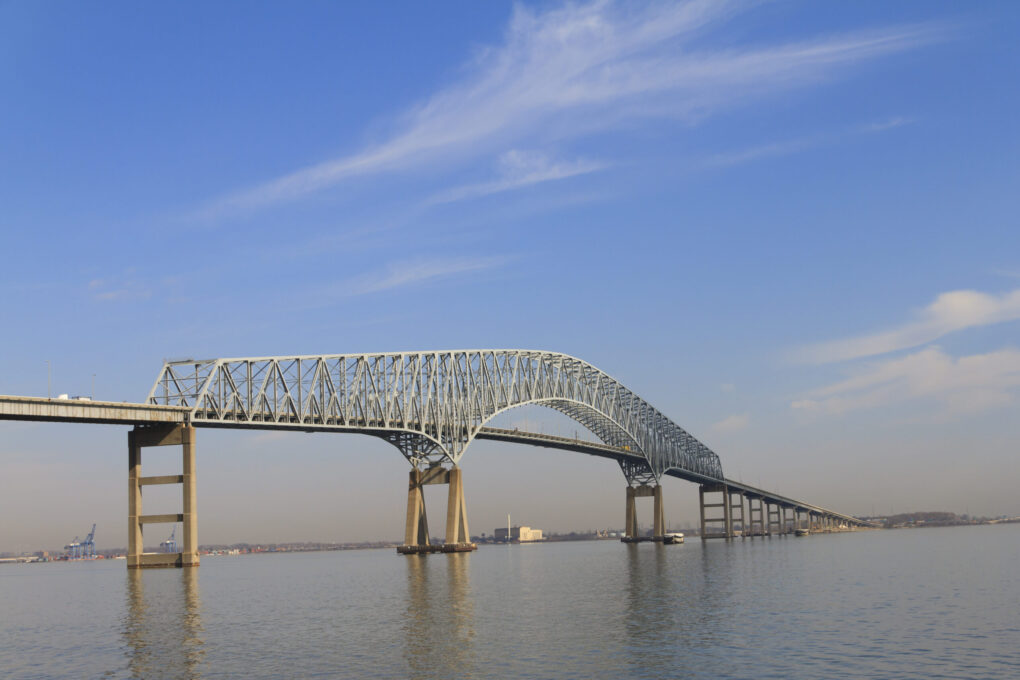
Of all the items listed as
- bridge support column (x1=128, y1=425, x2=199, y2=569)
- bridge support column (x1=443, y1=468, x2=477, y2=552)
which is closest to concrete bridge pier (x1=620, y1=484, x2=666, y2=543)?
bridge support column (x1=443, y1=468, x2=477, y2=552)

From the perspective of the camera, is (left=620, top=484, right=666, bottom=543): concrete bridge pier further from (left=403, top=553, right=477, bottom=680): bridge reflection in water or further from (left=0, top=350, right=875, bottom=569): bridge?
(left=403, top=553, right=477, bottom=680): bridge reflection in water

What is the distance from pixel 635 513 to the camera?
624ft

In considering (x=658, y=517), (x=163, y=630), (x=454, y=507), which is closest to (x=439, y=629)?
(x=163, y=630)

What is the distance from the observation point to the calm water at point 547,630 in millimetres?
30984

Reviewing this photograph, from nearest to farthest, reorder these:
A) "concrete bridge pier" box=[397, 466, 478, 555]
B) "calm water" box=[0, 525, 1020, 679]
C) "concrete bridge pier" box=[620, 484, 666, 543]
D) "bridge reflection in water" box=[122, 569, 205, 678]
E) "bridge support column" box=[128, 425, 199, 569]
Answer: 1. "calm water" box=[0, 525, 1020, 679]
2. "bridge reflection in water" box=[122, 569, 205, 678]
3. "bridge support column" box=[128, 425, 199, 569]
4. "concrete bridge pier" box=[397, 466, 478, 555]
5. "concrete bridge pier" box=[620, 484, 666, 543]

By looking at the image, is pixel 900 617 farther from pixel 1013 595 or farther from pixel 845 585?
pixel 845 585

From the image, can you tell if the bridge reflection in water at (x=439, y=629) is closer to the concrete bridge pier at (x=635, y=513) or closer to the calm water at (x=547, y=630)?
the calm water at (x=547, y=630)

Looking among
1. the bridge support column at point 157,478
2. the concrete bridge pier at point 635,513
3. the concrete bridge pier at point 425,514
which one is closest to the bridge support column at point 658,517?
the concrete bridge pier at point 635,513

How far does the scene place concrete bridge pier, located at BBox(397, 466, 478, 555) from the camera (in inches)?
4914

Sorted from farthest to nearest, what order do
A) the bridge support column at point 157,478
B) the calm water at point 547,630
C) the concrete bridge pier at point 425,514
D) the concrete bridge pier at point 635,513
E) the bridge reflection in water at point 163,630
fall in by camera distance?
→ 1. the concrete bridge pier at point 635,513
2. the concrete bridge pier at point 425,514
3. the bridge support column at point 157,478
4. the bridge reflection in water at point 163,630
5. the calm water at point 547,630

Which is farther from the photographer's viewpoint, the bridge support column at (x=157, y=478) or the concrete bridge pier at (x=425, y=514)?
the concrete bridge pier at (x=425, y=514)

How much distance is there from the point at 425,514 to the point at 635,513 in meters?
73.0

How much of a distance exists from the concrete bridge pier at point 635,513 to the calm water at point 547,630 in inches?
4524

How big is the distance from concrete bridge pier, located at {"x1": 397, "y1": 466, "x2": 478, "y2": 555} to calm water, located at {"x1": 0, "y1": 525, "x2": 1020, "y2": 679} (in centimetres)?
5400
